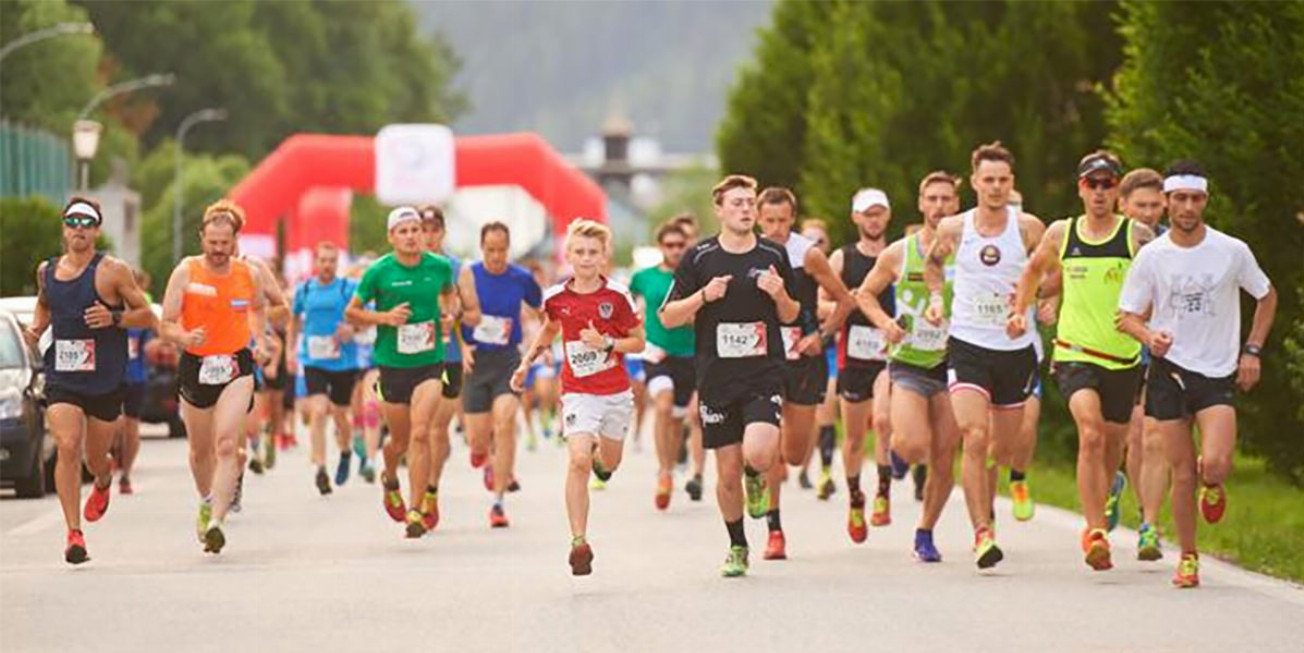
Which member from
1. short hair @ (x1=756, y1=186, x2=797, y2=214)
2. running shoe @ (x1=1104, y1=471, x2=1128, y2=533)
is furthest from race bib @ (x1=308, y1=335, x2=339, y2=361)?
running shoe @ (x1=1104, y1=471, x2=1128, y2=533)

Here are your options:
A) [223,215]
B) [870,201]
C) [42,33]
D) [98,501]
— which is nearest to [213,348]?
[223,215]

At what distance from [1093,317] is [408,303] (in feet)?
15.4

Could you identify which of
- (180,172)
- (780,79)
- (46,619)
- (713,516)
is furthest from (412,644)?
(180,172)

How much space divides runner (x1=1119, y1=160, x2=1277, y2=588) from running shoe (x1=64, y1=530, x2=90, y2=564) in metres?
5.63

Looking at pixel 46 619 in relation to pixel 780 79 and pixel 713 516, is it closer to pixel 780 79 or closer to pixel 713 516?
pixel 713 516

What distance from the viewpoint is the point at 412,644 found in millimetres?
12086

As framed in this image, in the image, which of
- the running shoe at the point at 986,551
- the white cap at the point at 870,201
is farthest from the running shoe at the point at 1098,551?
the white cap at the point at 870,201

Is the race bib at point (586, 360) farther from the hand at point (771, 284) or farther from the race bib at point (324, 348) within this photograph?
the race bib at point (324, 348)

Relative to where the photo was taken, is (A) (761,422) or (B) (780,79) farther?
(B) (780,79)

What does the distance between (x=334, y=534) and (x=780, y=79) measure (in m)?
30.4

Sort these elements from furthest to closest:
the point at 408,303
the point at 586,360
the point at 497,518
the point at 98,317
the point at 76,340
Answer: the point at 497,518 → the point at 408,303 → the point at 76,340 → the point at 98,317 → the point at 586,360

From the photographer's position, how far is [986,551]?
49.8ft

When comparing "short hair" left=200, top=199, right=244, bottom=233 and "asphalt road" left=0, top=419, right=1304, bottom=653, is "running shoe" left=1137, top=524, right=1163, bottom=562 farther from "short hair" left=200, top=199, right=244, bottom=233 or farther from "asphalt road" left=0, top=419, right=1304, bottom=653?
"short hair" left=200, top=199, right=244, bottom=233

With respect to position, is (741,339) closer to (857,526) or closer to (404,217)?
(857,526)
